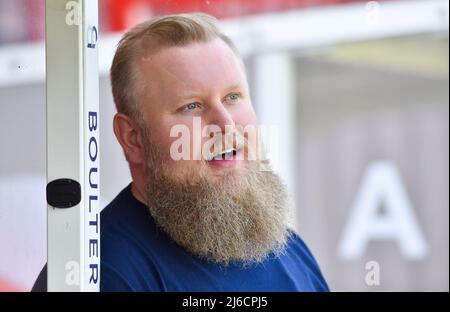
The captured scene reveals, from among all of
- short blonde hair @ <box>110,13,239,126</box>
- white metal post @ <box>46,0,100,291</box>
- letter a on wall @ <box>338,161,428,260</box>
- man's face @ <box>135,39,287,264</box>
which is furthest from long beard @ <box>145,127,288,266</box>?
letter a on wall @ <box>338,161,428,260</box>

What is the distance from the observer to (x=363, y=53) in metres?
3.48

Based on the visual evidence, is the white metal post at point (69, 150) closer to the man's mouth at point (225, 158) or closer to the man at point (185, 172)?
the man at point (185, 172)

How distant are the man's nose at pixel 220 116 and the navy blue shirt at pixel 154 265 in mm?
311

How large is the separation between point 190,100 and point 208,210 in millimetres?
279

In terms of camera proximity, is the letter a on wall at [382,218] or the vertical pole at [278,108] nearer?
the vertical pole at [278,108]

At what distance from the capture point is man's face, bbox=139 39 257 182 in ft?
7.86

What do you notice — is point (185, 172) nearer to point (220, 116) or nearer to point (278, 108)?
point (220, 116)

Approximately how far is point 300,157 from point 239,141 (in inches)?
36.9

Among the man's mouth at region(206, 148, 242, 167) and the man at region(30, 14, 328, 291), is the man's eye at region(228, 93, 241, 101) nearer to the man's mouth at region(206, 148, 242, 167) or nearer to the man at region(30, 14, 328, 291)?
the man at region(30, 14, 328, 291)

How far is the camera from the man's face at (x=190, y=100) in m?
2.39

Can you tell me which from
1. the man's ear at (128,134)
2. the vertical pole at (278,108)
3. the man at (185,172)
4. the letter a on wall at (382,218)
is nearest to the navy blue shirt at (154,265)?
the man at (185,172)

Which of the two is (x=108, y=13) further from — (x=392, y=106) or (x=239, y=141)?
(x=392, y=106)

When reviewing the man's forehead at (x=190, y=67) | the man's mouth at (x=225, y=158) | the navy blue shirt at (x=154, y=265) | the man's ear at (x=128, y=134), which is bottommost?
the navy blue shirt at (x=154, y=265)
